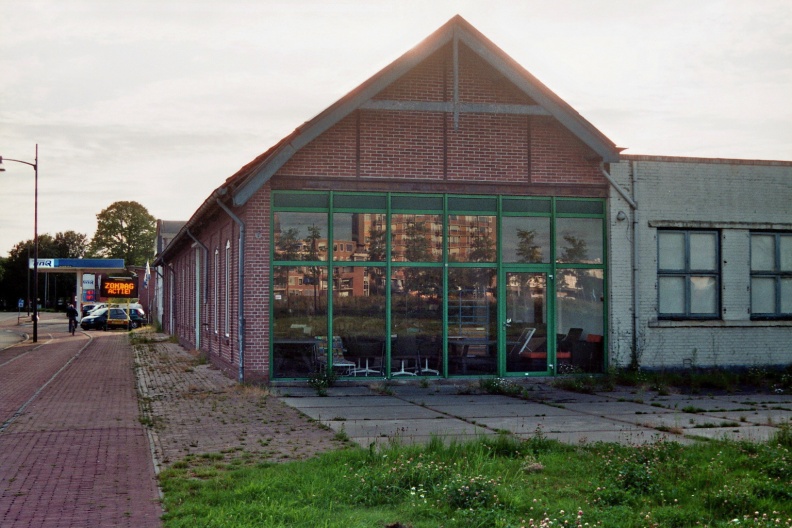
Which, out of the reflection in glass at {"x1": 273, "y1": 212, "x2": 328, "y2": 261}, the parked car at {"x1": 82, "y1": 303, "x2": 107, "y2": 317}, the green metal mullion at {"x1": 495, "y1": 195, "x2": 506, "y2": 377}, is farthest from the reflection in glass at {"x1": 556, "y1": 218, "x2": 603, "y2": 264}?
the parked car at {"x1": 82, "y1": 303, "x2": 107, "y2": 317}

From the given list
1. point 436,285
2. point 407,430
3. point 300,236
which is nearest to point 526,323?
point 436,285

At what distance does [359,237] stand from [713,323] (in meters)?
8.19

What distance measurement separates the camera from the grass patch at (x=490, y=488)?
6.90 m

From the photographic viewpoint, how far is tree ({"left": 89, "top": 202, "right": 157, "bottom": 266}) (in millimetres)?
112812

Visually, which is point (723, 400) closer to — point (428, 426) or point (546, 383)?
point (546, 383)

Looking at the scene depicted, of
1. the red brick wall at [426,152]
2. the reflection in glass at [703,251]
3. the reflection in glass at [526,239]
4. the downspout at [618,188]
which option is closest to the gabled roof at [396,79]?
the red brick wall at [426,152]

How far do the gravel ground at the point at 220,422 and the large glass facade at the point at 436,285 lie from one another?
2.13 m

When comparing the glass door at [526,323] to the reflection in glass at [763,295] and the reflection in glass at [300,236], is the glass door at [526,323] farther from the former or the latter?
the reflection in glass at [763,295]

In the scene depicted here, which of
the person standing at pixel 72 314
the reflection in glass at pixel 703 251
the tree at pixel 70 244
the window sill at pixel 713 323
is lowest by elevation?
the person standing at pixel 72 314

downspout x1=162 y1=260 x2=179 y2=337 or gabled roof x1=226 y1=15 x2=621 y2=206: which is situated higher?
gabled roof x1=226 y1=15 x2=621 y2=206

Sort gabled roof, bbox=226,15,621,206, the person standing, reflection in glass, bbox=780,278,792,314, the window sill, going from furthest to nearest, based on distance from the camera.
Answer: the person standing < reflection in glass, bbox=780,278,792,314 < the window sill < gabled roof, bbox=226,15,621,206

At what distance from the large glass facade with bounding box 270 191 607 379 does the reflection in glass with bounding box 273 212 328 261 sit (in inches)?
0.8

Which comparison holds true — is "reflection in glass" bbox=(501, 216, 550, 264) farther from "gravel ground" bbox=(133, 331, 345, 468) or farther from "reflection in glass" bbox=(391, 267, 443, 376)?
"gravel ground" bbox=(133, 331, 345, 468)

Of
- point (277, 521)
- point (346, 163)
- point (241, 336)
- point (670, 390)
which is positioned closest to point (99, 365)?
point (241, 336)
